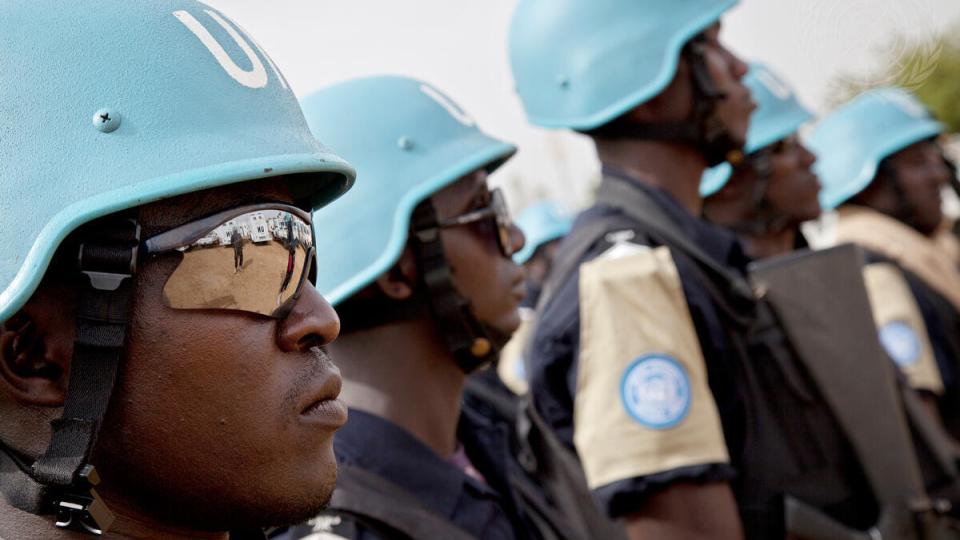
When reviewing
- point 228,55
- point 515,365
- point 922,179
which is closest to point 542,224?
point 515,365

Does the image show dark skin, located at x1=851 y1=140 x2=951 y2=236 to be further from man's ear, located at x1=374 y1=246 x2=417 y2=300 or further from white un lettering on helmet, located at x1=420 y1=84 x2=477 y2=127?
man's ear, located at x1=374 y1=246 x2=417 y2=300

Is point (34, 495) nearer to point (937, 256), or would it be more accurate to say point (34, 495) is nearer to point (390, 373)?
point (390, 373)

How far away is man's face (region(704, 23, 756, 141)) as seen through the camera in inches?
169

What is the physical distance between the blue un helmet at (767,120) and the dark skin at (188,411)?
4262 millimetres

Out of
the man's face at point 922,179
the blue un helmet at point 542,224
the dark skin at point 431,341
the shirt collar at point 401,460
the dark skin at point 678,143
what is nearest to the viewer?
the shirt collar at point 401,460

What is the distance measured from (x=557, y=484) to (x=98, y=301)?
2199 millimetres

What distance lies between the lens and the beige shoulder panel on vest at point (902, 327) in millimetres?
5555

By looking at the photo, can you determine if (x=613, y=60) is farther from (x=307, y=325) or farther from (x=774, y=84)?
(x=307, y=325)

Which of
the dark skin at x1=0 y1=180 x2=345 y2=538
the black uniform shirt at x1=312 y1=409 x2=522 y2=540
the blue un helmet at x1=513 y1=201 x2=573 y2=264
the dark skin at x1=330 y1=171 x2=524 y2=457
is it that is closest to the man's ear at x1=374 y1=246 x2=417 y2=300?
the dark skin at x1=330 y1=171 x2=524 y2=457

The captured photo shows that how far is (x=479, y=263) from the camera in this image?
3.35 metres

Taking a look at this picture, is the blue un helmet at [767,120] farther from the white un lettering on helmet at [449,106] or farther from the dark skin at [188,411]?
the dark skin at [188,411]

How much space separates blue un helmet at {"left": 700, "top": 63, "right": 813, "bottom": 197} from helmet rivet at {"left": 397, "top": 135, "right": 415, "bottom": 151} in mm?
2954

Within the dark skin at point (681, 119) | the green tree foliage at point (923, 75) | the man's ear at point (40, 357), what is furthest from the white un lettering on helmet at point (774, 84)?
the man's ear at point (40, 357)

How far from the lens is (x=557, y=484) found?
3.82 meters
